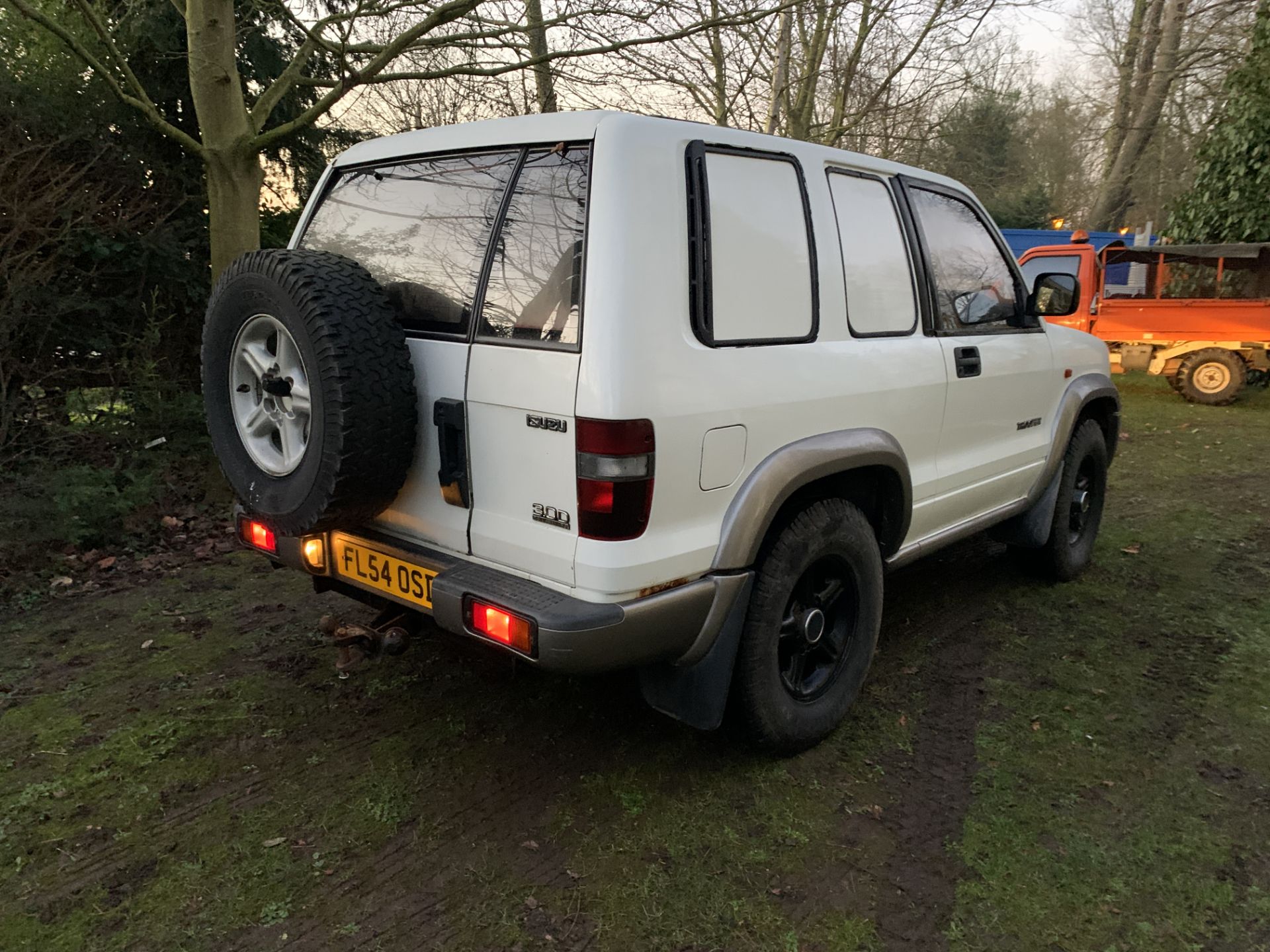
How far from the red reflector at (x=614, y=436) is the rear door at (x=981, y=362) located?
5.27 ft

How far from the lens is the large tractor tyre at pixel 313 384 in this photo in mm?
2271

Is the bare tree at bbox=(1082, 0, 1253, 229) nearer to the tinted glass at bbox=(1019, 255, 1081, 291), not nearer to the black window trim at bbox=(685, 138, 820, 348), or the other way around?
the tinted glass at bbox=(1019, 255, 1081, 291)

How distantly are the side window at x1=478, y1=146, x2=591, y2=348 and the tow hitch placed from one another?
1016 mm

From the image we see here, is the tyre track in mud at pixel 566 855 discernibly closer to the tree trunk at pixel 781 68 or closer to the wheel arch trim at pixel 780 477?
the wheel arch trim at pixel 780 477

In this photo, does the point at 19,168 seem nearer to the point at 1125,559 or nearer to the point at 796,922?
the point at 796,922

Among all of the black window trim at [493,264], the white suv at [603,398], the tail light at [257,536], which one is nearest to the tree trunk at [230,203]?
the white suv at [603,398]

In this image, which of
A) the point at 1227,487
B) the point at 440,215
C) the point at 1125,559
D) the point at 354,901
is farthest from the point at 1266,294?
the point at 354,901

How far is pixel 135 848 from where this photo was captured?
2375 millimetres

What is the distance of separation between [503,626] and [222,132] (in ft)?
16.0

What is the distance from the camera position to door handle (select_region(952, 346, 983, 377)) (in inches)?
129

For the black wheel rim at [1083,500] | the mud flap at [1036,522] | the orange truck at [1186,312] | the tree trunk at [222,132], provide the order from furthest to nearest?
the orange truck at [1186,312], the tree trunk at [222,132], the black wheel rim at [1083,500], the mud flap at [1036,522]

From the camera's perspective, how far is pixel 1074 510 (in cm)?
462

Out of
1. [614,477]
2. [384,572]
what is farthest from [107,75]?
[614,477]

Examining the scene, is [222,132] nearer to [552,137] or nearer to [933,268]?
[552,137]
